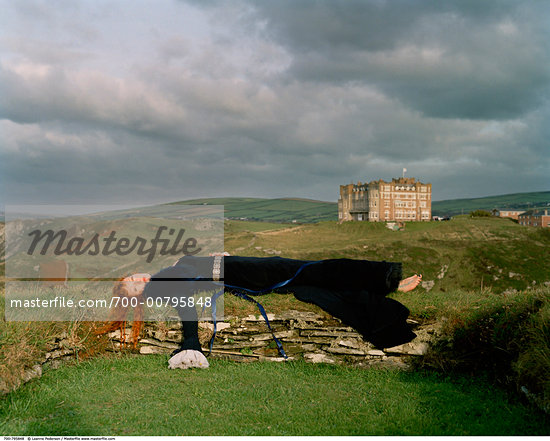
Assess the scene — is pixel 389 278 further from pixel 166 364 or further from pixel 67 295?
pixel 67 295

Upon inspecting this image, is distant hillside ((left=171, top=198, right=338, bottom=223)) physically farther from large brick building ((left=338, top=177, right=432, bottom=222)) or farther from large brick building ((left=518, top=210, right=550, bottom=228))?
large brick building ((left=518, top=210, right=550, bottom=228))

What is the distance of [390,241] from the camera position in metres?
58.0

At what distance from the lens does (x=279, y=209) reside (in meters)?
154

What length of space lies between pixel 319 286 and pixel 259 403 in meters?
2.86

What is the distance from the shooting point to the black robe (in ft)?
21.0

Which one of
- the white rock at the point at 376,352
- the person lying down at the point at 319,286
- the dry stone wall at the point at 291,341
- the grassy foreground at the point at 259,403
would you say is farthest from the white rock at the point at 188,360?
the white rock at the point at 376,352

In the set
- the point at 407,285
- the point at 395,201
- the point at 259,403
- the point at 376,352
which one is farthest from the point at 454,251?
the point at 259,403

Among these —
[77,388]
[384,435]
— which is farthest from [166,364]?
[384,435]

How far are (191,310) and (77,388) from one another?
6.98 ft

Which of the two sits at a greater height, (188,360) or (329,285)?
(329,285)

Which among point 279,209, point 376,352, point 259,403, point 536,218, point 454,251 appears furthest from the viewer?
point 279,209

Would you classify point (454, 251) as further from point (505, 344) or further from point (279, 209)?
point (279, 209)

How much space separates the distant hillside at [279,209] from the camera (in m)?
133

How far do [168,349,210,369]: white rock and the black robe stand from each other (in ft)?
0.54
